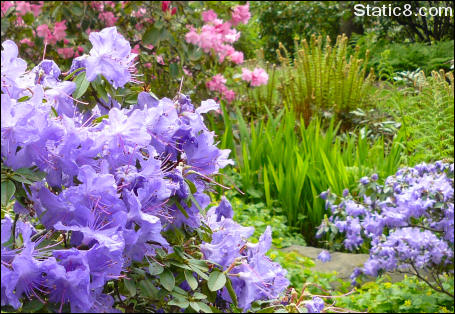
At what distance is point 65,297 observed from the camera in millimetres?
663

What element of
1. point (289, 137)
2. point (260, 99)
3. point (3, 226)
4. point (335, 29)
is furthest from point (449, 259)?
point (335, 29)

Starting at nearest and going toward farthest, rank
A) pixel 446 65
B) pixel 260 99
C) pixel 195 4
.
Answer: pixel 195 4
pixel 260 99
pixel 446 65

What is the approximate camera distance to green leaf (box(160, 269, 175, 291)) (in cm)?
74

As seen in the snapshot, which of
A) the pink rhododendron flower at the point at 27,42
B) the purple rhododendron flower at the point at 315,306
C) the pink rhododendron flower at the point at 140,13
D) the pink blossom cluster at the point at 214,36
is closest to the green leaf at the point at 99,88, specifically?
the purple rhododendron flower at the point at 315,306

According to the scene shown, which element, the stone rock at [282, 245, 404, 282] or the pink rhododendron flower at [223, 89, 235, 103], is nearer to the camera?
the stone rock at [282, 245, 404, 282]

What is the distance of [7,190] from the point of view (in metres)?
0.65

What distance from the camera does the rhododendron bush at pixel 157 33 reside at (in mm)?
3467

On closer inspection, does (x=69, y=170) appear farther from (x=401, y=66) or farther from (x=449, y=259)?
(x=401, y=66)

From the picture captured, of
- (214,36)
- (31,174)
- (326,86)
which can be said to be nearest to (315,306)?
(31,174)

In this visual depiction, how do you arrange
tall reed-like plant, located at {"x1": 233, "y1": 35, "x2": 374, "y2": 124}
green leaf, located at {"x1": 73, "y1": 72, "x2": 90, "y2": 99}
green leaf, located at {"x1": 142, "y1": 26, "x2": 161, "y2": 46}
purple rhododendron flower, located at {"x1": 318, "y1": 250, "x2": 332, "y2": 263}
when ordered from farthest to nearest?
1. tall reed-like plant, located at {"x1": 233, "y1": 35, "x2": 374, "y2": 124}
2. green leaf, located at {"x1": 142, "y1": 26, "x2": 161, "y2": 46}
3. purple rhododendron flower, located at {"x1": 318, "y1": 250, "x2": 332, "y2": 263}
4. green leaf, located at {"x1": 73, "y1": 72, "x2": 90, "y2": 99}

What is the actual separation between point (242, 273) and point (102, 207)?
23 cm

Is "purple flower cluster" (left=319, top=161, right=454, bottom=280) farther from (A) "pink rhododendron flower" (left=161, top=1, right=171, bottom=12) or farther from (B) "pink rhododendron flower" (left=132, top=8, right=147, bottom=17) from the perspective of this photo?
(B) "pink rhododendron flower" (left=132, top=8, right=147, bottom=17)

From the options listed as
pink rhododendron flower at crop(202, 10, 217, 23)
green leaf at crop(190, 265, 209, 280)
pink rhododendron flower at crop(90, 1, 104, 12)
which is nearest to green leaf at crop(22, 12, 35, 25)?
pink rhododendron flower at crop(90, 1, 104, 12)

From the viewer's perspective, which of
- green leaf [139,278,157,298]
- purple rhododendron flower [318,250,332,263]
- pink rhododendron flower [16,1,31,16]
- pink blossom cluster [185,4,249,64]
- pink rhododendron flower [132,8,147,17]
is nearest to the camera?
green leaf [139,278,157,298]
